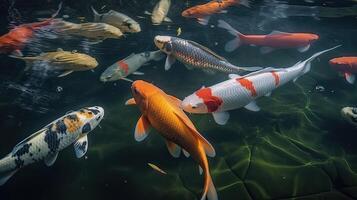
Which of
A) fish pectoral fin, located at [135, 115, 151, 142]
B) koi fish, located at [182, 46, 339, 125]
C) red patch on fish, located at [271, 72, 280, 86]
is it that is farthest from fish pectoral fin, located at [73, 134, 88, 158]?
red patch on fish, located at [271, 72, 280, 86]

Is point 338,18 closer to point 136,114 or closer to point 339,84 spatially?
point 339,84

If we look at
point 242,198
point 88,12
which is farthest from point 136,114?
point 88,12

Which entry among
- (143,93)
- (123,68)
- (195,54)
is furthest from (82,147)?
(195,54)

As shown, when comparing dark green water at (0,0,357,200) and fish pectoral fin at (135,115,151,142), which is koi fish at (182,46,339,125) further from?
dark green water at (0,0,357,200)

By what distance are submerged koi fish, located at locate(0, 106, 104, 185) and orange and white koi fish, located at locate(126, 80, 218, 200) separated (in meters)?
1.54

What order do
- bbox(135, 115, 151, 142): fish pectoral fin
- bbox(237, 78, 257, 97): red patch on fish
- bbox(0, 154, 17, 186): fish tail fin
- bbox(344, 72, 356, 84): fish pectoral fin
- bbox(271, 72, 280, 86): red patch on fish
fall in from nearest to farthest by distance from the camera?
bbox(135, 115, 151, 142): fish pectoral fin, bbox(0, 154, 17, 186): fish tail fin, bbox(237, 78, 257, 97): red patch on fish, bbox(271, 72, 280, 86): red patch on fish, bbox(344, 72, 356, 84): fish pectoral fin

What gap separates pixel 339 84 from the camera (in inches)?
368

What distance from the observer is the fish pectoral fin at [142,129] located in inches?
154

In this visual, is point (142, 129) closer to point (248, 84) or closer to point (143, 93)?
point (143, 93)

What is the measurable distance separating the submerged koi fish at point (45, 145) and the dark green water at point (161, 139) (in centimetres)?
61

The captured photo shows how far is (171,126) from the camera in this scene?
3.63 m

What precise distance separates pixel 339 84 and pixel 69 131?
8551 mm

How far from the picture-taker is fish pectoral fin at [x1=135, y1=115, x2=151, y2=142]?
3.90m

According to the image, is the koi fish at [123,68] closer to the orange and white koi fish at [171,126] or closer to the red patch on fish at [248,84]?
the orange and white koi fish at [171,126]
